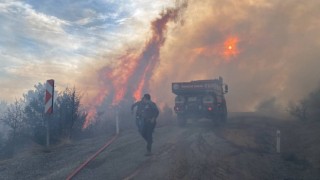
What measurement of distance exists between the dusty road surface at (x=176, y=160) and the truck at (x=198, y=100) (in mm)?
4451

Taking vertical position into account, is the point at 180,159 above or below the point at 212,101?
below

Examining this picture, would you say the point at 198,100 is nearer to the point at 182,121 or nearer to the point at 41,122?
the point at 182,121

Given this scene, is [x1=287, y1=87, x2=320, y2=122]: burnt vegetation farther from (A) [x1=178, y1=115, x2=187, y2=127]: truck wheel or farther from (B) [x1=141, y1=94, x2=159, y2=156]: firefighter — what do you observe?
(B) [x1=141, y1=94, x2=159, y2=156]: firefighter

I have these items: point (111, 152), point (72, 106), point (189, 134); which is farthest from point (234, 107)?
point (111, 152)

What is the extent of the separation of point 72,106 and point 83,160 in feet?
18.0

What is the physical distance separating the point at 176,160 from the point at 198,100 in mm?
10427

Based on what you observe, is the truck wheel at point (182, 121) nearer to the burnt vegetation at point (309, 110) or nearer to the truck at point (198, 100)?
the truck at point (198, 100)

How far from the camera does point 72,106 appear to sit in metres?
16.0

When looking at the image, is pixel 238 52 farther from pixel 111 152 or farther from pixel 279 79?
pixel 111 152

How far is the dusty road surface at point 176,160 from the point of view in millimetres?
9305

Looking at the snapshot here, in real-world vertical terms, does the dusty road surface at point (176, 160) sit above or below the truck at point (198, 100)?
below

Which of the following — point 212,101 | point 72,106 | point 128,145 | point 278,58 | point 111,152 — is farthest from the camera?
point 278,58

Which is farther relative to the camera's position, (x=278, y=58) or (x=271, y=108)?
(x=271, y=108)

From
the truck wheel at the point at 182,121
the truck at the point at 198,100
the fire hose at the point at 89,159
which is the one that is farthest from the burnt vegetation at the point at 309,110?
the fire hose at the point at 89,159
